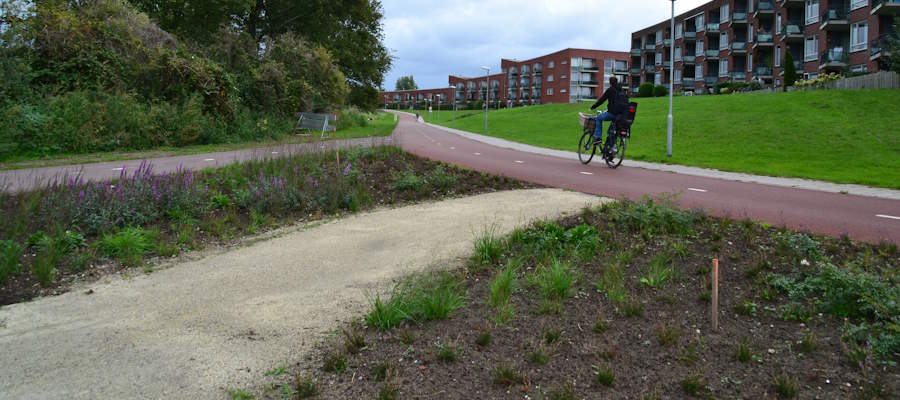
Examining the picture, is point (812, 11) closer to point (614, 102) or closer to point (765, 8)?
point (765, 8)

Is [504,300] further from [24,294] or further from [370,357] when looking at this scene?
[24,294]

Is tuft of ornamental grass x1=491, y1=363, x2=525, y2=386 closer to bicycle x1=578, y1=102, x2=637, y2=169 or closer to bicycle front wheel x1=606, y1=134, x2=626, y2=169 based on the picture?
bicycle x1=578, y1=102, x2=637, y2=169

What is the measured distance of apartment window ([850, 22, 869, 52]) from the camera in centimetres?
4047

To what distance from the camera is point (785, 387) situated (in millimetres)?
3062

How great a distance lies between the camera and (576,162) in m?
16.7

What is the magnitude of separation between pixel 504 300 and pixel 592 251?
1458 millimetres

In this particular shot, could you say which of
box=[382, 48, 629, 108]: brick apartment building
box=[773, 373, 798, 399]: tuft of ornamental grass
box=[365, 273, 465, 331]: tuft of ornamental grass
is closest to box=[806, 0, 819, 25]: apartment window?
box=[382, 48, 629, 108]: brick apartment building

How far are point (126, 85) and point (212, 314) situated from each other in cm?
1964

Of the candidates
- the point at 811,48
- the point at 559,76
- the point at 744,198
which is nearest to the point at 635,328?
the point at 744,198

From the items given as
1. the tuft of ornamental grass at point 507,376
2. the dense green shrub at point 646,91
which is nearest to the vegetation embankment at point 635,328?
the tuft of ornamental grass at point 507,376

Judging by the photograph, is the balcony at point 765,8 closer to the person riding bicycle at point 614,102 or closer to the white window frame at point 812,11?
the white window frame at point 812,11

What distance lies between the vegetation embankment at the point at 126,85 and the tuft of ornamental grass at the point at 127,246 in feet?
38.2

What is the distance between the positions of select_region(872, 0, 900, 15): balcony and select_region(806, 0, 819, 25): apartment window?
8200 mm

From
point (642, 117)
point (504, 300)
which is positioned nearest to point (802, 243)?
point (504, 300)
